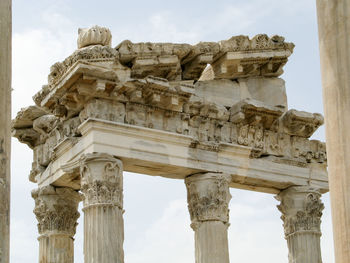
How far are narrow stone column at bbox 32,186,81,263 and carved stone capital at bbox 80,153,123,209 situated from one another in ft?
6.58

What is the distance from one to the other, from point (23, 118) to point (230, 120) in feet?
17.8

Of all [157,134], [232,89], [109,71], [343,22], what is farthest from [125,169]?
[343,22]

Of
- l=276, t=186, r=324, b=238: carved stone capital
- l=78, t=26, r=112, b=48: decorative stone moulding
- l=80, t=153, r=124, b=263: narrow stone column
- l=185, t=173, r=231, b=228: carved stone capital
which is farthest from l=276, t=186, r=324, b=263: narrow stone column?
l=78, t=26, r=112, b=48: decorative stone moulding

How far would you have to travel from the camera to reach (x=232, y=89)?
2408 cm

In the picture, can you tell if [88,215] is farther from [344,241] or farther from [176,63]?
[344,241]

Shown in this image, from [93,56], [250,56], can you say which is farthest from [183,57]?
[93,56]

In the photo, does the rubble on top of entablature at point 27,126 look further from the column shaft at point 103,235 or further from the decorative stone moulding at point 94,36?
the column shaft at point 103,235

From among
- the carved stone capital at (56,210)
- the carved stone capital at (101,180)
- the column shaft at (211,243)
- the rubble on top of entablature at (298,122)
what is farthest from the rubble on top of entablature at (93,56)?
the rubble on top of entablature at (298,122)

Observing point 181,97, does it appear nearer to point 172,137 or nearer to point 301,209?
point 172,137

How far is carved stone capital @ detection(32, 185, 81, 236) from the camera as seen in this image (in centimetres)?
2250

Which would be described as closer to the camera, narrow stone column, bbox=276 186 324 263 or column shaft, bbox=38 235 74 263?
column shaft, bbox=38 235 74 263

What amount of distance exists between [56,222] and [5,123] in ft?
46.1

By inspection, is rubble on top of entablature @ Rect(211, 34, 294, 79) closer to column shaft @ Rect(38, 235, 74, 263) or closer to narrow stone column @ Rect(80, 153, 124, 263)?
narrow stone column @ Rect(80, 153, 124, 263)

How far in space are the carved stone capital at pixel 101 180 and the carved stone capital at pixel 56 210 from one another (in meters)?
1.99
